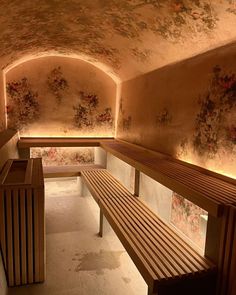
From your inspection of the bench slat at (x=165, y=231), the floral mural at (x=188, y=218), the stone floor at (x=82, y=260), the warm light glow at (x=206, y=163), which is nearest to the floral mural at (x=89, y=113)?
the stone floor at (x=82, y=260)

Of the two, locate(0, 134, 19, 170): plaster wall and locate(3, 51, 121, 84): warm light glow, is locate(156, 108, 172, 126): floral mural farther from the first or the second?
locate(0, 134, 19, 170): plaster wall

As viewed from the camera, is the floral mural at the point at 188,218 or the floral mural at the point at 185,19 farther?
the floral mural at the point at 188,218

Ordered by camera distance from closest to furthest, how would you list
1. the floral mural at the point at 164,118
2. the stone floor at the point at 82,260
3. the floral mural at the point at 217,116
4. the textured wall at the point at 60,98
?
the floral mural at the point at 217,116 < the stone floor at the point at 82,260 < the floral mural at the point at 164,118 < the textured wall at the point at 60,98

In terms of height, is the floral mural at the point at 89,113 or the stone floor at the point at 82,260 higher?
the floral mural at the point at 89,113

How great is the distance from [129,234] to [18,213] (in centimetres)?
124

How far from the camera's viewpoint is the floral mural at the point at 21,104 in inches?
215

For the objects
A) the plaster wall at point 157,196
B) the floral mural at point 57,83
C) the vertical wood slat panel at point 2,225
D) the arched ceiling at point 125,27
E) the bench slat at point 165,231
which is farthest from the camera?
the floral mural at point 57,83

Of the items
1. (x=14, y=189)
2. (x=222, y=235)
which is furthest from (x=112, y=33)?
(x=222, y=235)

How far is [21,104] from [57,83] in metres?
0.93

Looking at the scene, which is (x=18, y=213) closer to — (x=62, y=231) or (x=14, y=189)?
(x=14, y=189)

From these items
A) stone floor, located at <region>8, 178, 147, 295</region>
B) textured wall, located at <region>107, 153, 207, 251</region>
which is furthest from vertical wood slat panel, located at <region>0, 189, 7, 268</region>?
textured wall, located at <region>107, 153, 207, 251</region>

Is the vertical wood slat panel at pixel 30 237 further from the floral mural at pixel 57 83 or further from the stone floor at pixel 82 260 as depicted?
the floral mural at pixel 57 83

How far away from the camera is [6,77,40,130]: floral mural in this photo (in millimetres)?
5465

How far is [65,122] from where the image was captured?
5934 millimetres
